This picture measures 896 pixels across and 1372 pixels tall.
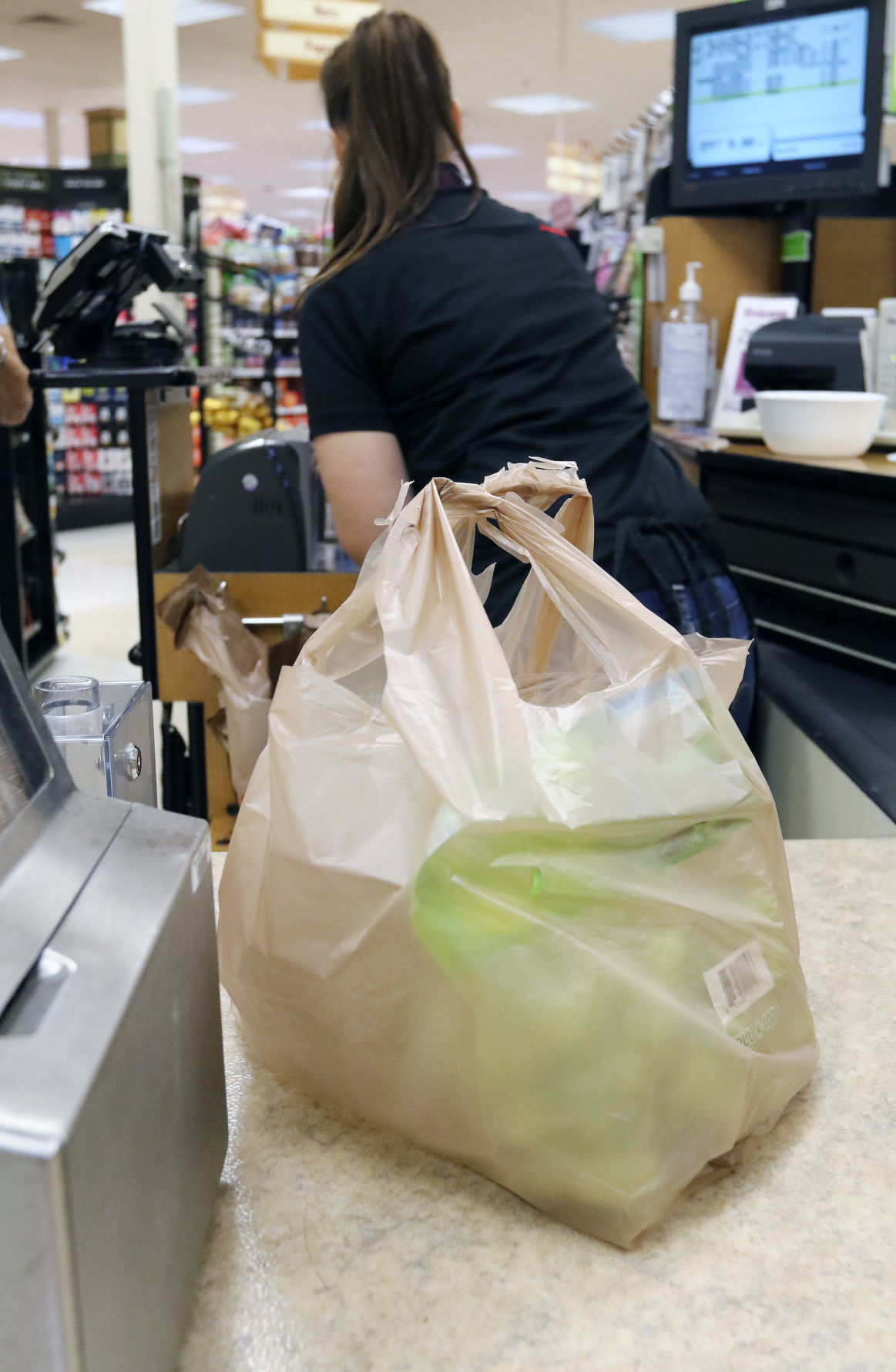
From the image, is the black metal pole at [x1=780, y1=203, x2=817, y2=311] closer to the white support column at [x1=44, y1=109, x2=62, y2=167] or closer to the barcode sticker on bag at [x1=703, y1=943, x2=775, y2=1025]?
the barcode sticker on bag at [x1=703, y1=943, x2=775, y2=1025]

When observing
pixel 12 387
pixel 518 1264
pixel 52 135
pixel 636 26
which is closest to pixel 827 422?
pixel 518 1264

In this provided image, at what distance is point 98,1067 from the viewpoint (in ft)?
1.19

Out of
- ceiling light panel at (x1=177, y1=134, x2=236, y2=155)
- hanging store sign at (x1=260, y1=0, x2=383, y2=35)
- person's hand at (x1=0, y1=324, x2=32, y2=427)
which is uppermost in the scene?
ceiling light panel at (x1=177, y1=134, x2=236, y2=155)

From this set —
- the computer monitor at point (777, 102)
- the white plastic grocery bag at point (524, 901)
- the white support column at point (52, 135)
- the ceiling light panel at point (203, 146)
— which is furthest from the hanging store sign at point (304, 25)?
the ceiling light panel at point (203, 146)

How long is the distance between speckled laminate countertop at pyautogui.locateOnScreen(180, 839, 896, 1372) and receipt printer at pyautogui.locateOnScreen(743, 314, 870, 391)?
1884 millimetres

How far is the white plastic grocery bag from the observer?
0.52m

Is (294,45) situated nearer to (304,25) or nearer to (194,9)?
(304,25)

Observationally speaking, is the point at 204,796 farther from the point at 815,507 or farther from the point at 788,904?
the point at 788,904

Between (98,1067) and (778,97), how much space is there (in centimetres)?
284

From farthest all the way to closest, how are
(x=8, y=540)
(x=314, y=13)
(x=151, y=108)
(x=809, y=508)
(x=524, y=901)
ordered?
(x=314, y=13), (x=8, y=540), (x=151, y=108), (x=809, y=508), (x=524, y=901)

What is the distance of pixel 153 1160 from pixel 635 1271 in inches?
9.1

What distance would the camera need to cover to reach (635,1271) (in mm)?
525

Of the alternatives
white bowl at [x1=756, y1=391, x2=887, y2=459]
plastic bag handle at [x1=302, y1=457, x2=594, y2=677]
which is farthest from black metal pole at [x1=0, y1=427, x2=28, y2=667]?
plastic bag handle at [x1=302, y1=457, x2=594, y2=677]

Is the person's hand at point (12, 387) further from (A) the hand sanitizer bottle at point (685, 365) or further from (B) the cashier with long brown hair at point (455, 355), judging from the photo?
(A) the hand sanitizer bottle at point (685, 365)
